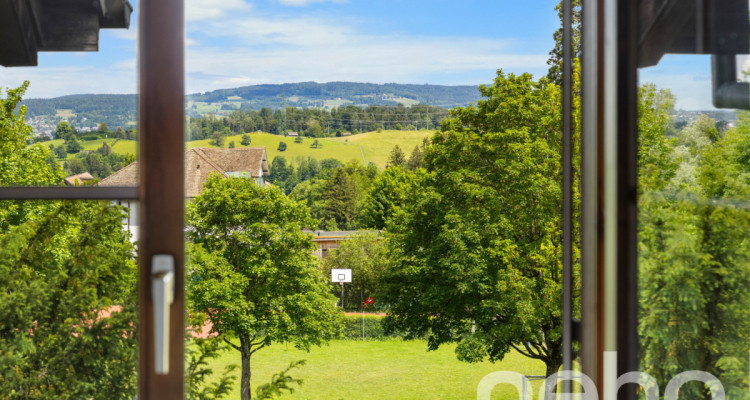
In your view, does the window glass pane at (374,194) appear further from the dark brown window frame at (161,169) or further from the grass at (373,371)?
the dark brown window frame at (161,169)

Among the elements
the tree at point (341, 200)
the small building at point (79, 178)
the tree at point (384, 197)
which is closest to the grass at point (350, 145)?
the tree at point (341, 200)

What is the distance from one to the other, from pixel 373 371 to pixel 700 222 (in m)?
11.0

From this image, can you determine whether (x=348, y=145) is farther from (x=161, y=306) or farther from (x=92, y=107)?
(x=161, y=306)

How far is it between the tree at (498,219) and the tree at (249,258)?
67.5 inches

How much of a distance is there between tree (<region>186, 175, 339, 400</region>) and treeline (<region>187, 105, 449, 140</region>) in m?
1.49

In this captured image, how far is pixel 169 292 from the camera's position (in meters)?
0.56

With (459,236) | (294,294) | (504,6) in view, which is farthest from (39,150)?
(504,6)

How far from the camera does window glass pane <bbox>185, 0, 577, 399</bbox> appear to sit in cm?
736

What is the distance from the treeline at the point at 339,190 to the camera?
9883 millimetres

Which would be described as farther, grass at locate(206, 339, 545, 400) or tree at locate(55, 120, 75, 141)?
grass at locate(206, 339, 545, 400)

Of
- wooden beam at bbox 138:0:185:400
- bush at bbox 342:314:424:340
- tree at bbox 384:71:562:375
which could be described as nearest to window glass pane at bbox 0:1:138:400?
wooden beam at bbox 138:0:185:400

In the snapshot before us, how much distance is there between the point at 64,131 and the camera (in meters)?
1.28

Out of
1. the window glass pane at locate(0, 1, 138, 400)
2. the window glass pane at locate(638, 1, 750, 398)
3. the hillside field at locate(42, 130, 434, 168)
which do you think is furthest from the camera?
the hillside field at locate(42, 130, 434, 168)

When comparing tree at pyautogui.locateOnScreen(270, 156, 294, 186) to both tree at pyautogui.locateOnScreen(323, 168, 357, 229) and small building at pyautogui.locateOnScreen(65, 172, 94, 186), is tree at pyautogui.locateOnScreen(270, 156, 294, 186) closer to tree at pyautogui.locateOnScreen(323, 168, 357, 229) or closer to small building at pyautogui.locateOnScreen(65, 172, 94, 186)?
tree at pyautogui.locateOnScreen(323, 168, 357, 229)
